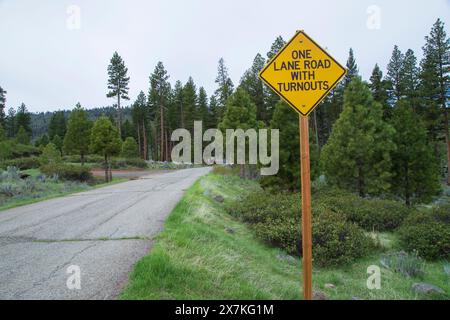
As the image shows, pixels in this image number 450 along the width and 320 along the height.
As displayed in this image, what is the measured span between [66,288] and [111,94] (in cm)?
4292

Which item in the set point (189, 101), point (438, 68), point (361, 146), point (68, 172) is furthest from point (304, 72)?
point (189, 101)

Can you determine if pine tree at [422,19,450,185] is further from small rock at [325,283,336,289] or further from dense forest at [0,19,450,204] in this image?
small rock at [325,283,336,289]

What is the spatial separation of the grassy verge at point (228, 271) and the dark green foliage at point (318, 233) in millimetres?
289

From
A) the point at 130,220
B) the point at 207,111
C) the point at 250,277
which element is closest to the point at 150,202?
the point at 130,220

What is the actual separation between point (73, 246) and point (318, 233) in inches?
246

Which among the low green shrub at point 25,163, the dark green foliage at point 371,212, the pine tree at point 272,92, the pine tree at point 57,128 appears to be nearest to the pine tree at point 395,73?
the pine tree at point 272,92

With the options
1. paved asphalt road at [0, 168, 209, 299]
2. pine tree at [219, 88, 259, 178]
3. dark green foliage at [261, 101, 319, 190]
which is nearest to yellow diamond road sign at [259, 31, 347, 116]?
paved asphalt road at [0, 168, 209, 299]

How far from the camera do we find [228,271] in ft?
16.1

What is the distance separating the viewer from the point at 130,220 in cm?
794

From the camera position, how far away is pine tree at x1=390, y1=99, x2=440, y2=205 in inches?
662

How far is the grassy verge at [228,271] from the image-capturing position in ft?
13.5

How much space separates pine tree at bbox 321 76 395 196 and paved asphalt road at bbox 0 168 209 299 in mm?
10946

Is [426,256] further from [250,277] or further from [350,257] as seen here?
[250,277]
